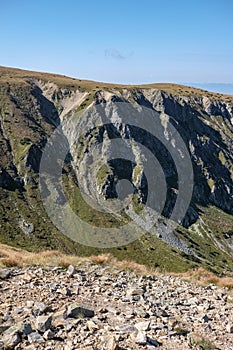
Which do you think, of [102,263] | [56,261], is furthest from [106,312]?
[102,263]

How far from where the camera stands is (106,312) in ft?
46.8

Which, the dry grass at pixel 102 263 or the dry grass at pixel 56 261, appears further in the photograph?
the dry grass at pixel 102 263

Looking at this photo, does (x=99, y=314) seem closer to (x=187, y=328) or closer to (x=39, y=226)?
(x=187, y=328)

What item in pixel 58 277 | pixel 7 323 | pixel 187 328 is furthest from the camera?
pixel 58 277

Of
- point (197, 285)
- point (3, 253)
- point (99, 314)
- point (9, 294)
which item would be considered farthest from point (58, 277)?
point (197, 285)

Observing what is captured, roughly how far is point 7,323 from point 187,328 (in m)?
7.33

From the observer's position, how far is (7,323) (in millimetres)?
12461

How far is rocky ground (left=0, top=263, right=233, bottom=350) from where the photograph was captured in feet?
38.0

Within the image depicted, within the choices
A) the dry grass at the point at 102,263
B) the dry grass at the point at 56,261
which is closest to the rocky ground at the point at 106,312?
the dry grass at the point at 102,263

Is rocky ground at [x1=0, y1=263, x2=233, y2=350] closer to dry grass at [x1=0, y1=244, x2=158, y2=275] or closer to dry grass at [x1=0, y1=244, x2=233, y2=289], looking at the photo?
dry grass at [x1=0, y1=244, x2=233, y2=289]

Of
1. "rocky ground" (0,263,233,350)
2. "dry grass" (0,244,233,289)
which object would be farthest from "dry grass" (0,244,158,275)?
"rocky ground" (0,263,233,350)

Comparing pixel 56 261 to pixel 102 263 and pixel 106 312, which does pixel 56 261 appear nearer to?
pixel 102 263

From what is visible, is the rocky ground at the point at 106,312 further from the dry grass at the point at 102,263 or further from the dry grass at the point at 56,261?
the dry grass at the point at 56,261

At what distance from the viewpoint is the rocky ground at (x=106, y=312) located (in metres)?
11.6
